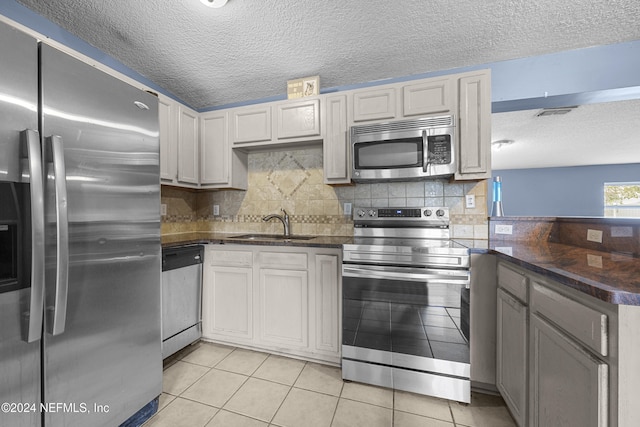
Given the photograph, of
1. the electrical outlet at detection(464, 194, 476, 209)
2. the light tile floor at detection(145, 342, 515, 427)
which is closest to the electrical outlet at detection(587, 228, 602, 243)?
the electrical outlet at detection(464, 194, 476, 209)

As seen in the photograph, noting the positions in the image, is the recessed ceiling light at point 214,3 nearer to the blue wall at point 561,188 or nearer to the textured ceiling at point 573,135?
the textured ceiling at point 573,135

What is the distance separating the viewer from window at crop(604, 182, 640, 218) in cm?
657

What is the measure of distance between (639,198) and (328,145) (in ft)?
30.1

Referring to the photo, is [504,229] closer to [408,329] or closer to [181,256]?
[408,329]

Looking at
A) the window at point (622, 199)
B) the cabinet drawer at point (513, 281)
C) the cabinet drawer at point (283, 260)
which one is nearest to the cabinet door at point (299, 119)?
the cabinet drawer at point (283, 260)

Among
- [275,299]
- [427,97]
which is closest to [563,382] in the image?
[275,299]

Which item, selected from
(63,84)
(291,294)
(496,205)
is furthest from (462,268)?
(63,84)

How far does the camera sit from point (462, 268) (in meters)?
1.58

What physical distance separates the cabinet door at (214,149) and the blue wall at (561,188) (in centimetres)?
805

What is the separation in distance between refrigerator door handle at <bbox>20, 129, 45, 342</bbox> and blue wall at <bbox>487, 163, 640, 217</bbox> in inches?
360

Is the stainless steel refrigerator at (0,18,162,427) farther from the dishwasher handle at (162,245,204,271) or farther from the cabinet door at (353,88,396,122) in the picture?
the cabinet door at (353,88,396,122)

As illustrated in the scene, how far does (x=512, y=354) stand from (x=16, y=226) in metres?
2.31

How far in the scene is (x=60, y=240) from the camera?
100 centimetres

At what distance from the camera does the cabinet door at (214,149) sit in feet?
8.36
